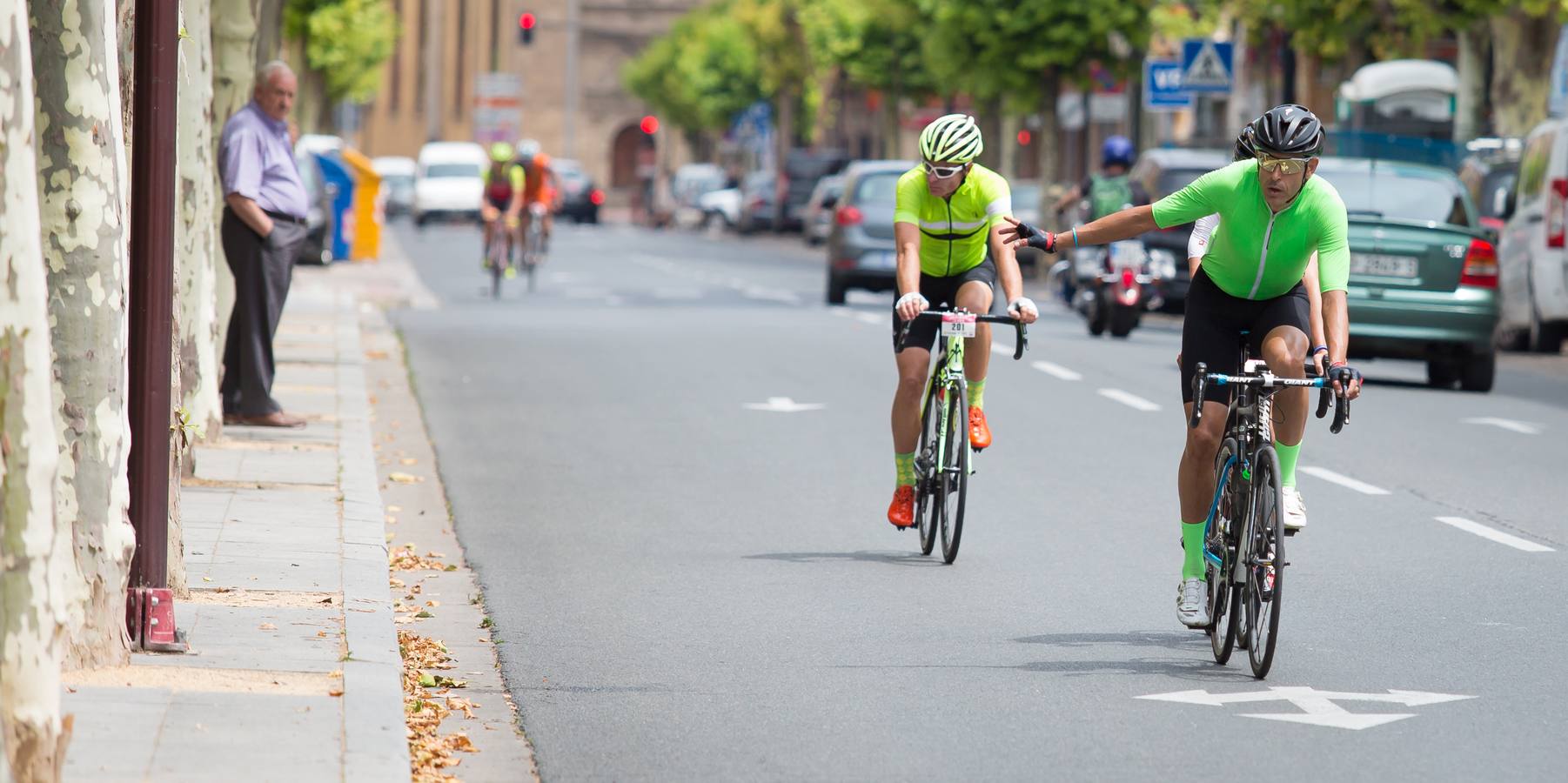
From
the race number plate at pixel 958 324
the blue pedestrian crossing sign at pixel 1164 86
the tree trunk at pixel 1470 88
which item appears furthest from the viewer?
the blue pedestrian crossing sign at pixel 1164 86

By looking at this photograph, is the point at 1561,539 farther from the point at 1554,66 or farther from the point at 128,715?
the point at 1554,66

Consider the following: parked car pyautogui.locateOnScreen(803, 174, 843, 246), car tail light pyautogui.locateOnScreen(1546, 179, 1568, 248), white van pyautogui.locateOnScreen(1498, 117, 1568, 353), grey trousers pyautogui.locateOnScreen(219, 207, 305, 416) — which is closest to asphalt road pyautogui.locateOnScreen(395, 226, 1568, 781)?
grey trousers pyautogui.locateOnScreen(219, 207, 305, 416)

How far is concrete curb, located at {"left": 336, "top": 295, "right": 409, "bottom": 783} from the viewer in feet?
20.1

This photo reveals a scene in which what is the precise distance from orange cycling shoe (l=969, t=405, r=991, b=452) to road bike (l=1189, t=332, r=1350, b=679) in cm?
232

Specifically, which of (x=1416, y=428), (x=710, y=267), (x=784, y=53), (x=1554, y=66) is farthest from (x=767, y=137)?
(x=1416, y=428)

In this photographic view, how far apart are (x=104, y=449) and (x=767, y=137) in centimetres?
8279

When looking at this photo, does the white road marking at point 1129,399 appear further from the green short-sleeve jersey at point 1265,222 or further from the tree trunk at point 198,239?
the green short-sleeve jersey at point 1265,222

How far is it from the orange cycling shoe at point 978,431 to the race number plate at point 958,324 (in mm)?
588

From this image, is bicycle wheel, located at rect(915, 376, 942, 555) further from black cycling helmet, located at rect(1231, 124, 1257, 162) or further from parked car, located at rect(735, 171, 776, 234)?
parked car, located at rect(735, 171, 776, 234)

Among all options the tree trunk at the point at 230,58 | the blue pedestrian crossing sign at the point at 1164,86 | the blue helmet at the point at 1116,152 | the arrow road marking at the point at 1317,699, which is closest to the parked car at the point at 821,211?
the blue pedestrian crossing sign at the point at 1164,86

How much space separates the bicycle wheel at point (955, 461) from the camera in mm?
9875

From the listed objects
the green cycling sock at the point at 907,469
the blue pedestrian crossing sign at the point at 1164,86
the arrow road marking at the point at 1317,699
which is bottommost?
the arrow road marking at the point at 1317,699

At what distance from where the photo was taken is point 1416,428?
51.8ft

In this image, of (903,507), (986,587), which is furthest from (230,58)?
(986,587)
